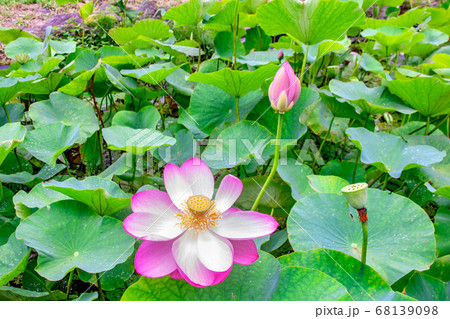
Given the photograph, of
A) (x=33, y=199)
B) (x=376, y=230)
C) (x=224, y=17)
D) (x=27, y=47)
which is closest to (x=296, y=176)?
(x=376, y=230)

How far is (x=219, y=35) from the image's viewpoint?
1222 mm

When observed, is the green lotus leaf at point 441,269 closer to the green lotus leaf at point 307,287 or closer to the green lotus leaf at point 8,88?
the green lotus leaf at point 307,287

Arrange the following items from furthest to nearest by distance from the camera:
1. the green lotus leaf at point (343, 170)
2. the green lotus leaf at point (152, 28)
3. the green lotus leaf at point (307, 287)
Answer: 1. the green lotus leaf at point (152, 28)
2. the green lotus leaf at point (343, 170)
3. the green lotus leaf at point (307, 287)

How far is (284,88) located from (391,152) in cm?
41

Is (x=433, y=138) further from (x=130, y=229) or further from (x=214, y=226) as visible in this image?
(x=130, y=229)

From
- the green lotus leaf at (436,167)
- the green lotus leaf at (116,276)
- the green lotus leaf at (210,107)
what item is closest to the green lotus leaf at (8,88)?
the green lotus leaf at (210,107)

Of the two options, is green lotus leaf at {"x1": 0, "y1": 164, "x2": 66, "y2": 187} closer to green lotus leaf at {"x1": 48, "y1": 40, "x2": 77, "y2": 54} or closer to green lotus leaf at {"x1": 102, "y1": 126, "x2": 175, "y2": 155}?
green lotus leaf at {"x1": 102, "y1": 126, "x2": 175, "y2": 155}

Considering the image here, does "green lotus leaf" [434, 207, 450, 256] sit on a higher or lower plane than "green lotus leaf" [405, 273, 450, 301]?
lower

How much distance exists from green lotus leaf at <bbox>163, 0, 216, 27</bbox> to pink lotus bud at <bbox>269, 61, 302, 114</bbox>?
2.07 ft

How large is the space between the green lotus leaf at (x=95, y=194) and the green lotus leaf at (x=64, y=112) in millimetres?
291

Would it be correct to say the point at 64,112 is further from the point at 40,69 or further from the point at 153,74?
the point at 153,74

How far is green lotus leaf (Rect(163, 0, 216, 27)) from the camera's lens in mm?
1085

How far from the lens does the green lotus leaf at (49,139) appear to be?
0.79 meters
